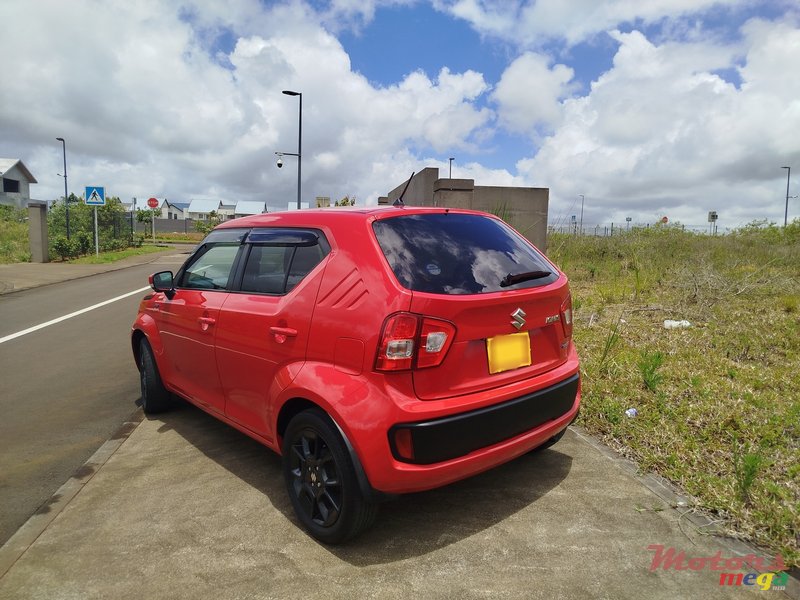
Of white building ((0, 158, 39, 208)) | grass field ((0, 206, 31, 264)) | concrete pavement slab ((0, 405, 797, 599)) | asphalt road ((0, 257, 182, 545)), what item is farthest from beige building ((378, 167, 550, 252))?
white building ((0, 158, 39, 208))

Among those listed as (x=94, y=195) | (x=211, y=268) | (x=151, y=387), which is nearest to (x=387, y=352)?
(x=211, y=268)

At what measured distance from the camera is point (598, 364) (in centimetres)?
502

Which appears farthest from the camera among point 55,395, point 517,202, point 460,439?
point 517,202

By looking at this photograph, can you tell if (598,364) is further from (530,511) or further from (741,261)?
(741,261)

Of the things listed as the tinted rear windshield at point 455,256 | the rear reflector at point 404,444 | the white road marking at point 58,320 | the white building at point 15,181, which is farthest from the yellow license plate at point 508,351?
the white building at point 15,181

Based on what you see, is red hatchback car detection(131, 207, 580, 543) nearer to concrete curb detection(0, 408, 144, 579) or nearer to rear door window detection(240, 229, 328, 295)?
rear door window detection(240, 229, 328, 295)

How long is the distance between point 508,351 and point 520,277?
1.34 feet

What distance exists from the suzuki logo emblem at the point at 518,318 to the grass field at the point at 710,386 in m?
1.41

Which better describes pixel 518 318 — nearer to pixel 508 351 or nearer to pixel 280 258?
pixel 508 351

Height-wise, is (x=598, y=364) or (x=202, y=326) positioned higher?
(x=202, y=326)

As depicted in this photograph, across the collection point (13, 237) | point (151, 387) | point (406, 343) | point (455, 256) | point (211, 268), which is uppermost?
point (13, 237)

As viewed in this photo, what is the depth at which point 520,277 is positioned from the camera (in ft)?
9.00

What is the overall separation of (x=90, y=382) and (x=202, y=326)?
2872 mm

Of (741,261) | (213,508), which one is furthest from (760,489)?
(741,261)
